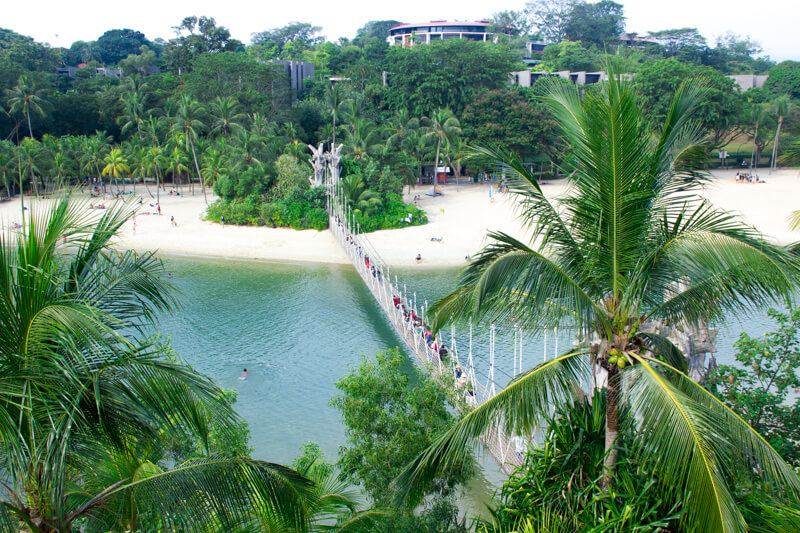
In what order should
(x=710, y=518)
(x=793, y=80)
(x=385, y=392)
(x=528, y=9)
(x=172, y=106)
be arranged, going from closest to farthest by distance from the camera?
(x=710, y=518) → (x=385, y=392) → (x=172, y=106) → (x=793, y=80) → (x=528, y=9)

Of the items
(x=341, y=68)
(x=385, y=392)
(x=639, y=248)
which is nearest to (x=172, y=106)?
(x=341, y=68)

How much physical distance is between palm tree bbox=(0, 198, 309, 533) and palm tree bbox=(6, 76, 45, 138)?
38.6 meters

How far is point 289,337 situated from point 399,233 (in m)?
10.7

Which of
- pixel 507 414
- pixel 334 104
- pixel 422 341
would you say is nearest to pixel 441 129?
pixel 334 104

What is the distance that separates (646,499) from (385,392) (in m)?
3.38

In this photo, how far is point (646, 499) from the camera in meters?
3.90

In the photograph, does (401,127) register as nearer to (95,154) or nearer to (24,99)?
(95,154)

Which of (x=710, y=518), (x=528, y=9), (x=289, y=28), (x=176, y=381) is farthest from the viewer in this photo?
(x=289, y=28)

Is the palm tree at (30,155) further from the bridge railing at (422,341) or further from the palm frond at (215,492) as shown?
the palm frond at (215,492)

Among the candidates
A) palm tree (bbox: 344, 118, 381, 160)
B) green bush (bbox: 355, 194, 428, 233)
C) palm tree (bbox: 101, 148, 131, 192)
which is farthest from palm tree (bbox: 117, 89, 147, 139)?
green bush (bbox: 355, 194, 428, 233)

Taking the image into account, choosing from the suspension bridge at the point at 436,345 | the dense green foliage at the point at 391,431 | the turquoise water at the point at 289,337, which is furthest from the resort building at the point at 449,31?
the dense green foliage at the point at 391,431

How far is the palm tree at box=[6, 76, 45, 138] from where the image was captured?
119ft

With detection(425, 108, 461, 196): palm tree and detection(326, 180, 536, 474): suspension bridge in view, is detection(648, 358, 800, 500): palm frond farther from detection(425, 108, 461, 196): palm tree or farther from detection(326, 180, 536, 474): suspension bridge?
detection(425, 108, 461, 196): palm tree

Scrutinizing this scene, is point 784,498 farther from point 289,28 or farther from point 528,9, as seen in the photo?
point 289,28
